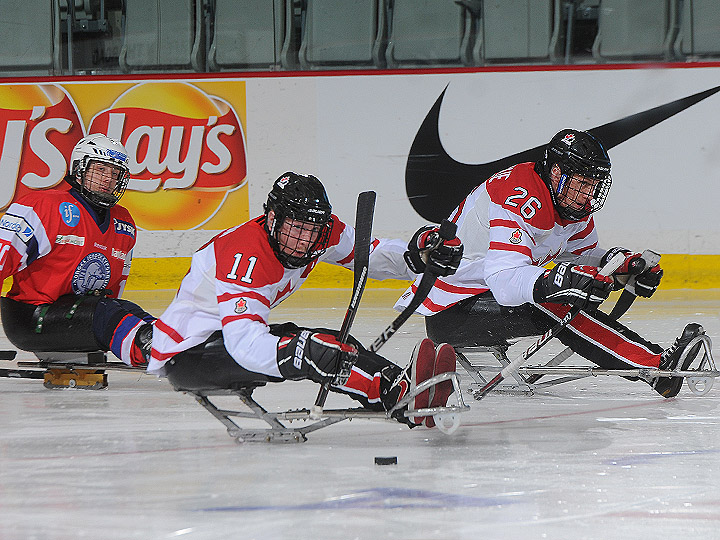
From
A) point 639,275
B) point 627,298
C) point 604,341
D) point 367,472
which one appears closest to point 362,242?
point 367,472

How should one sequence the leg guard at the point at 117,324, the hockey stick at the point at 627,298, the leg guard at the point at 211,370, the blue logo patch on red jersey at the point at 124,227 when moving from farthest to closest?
the blue logo patch on red jersey at the point at 124,227 < the leg guard at the point at 117,324 < the hockey stick at the point at 627,298 < the leg guard at the point at 211,370

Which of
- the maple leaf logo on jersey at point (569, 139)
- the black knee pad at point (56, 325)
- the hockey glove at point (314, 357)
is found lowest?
the black knee pad at point (56, 325)

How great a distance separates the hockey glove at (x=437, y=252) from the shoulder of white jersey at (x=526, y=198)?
22.8 inches

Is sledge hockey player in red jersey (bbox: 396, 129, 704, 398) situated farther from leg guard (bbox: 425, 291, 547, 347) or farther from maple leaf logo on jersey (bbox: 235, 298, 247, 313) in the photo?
maple leaf logo on jersey (bbox: 235, 298, 247, 313)

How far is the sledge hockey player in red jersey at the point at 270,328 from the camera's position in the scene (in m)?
2.61

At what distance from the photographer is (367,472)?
2539mm

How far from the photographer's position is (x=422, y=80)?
7.27 m

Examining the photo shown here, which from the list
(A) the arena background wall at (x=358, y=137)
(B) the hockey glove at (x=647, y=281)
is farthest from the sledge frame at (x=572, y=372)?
(A) the arena background wall at (x=358, y=137)

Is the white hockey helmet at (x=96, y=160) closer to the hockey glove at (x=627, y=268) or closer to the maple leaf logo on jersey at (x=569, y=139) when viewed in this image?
the maple leaf logo on jersey at (x=569, y=139)

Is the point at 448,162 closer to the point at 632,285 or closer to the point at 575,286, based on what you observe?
the point at 632,285

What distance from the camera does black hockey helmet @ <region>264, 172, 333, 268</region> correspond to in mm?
2672

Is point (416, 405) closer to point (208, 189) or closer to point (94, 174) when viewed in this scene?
point (94, 174)

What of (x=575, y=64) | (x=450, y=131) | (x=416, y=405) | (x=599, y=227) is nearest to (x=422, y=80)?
(x=450, y=131)

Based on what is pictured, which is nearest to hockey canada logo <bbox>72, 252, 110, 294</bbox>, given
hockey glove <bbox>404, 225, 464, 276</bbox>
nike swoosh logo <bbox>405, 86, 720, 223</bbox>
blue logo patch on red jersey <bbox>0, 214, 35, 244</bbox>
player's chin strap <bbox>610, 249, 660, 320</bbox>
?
blue logo patch on red jersey <bbox>0, 214, 35, 244</bbox>
